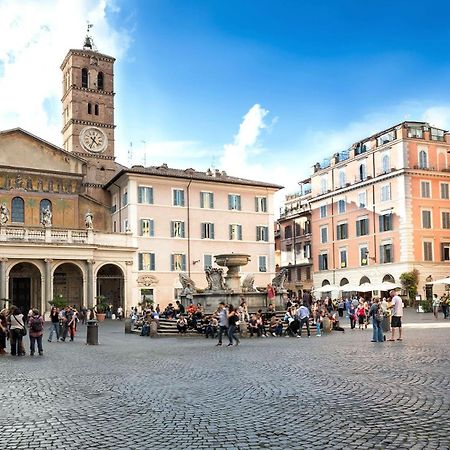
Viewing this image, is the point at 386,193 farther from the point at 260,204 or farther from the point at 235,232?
the point at 235,232

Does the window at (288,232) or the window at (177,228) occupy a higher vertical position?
the window at (288,232)

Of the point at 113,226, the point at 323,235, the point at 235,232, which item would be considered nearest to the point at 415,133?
the point at 323,235

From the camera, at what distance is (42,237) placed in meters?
44.7

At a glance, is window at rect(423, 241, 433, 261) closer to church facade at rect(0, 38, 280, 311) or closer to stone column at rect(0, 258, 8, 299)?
church facade at rect(0, 38, 280, 311)

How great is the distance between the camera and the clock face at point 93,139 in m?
65.1

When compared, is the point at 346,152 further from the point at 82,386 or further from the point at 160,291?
the point at 82,386

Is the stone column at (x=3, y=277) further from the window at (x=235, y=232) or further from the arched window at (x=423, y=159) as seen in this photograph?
the arched window at (x=423, y=159)

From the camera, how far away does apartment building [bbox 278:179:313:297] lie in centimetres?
6988

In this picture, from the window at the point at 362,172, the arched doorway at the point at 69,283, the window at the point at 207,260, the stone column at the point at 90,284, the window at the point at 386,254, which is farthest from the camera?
the window at the point at 362,172

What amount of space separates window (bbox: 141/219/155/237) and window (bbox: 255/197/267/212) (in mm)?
10454

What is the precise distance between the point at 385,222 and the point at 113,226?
24.0 metres

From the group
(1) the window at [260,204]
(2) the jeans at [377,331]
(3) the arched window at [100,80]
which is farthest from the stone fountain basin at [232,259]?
(3) the arched window at [100,80]

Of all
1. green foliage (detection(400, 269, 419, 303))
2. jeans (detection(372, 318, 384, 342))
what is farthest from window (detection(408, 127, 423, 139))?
jeans (detection(372, 318, 384, 342))

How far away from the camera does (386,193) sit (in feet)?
184
